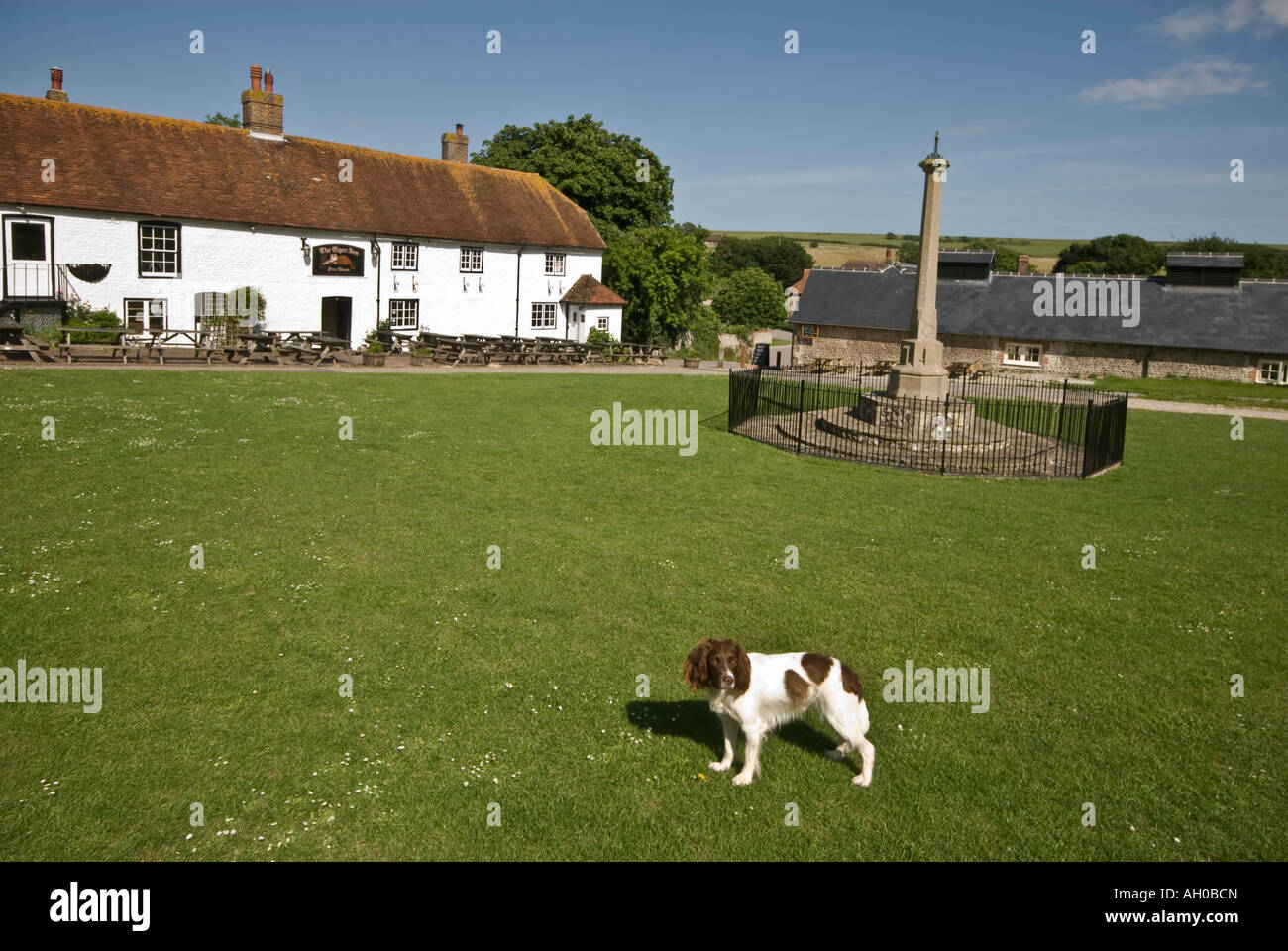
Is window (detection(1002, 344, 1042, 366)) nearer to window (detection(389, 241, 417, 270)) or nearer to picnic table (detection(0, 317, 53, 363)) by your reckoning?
window (detection(389, 241, 417, 270))

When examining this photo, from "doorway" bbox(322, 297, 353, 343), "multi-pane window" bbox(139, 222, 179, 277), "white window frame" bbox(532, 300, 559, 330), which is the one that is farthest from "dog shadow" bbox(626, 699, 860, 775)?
"white window frame" bbox(532, 300, 559, 330)

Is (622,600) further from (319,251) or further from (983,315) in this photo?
(983,315)

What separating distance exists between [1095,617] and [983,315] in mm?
38480

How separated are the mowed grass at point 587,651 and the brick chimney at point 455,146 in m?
31.0

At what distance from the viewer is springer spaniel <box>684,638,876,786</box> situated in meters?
5.82

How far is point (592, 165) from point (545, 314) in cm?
1127

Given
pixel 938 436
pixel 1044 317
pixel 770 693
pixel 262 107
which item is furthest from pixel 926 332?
pixel 262 107

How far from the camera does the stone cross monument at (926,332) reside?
19984mm

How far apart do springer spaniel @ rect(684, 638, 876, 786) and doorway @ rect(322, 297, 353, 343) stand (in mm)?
33199

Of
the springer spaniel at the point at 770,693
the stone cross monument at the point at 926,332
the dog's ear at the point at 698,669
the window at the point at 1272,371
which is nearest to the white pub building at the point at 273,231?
the stone cross monument at the point at 926,332

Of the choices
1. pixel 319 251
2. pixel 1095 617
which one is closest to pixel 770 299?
pixel 319 251

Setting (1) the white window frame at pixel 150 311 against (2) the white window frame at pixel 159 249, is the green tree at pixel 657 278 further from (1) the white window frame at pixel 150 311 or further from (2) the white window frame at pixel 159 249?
(1) the white window frame at pixel 150 311

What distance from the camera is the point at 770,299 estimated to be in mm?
80750
